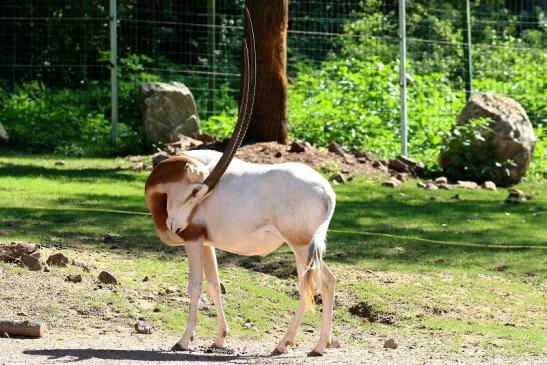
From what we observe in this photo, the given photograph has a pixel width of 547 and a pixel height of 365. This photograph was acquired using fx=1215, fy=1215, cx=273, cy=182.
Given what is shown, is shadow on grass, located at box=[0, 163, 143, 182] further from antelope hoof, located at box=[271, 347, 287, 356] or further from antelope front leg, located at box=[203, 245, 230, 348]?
antelope hoof, located at box=[271, 347, 287, 356]

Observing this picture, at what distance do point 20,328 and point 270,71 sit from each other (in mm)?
8428

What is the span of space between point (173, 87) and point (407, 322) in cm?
874

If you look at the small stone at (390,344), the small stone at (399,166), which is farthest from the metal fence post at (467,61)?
the small stone at (390,344)

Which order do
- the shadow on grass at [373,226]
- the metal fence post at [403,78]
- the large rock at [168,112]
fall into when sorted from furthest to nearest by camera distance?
the metal fence post at [403,78]
the large rock at [168,112]
the shadow on grass at [373,226]

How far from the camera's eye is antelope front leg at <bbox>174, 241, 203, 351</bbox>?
7.71 meters

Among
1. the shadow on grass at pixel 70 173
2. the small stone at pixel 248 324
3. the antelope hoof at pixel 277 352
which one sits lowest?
the small stone at pixel 248 324

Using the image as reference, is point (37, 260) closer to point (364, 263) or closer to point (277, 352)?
point (277, 352)

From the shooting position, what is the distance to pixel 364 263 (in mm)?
10656

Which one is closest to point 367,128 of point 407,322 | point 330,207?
point 407,322

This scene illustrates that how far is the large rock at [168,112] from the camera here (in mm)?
16828

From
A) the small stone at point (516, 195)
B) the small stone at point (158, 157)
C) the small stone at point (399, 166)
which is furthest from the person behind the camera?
Result: the small stone at point (399, 166)

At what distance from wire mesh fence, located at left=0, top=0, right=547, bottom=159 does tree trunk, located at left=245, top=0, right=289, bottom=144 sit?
6.46 ft

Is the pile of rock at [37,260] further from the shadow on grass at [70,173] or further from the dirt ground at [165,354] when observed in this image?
the shadow on grass at [70,173]

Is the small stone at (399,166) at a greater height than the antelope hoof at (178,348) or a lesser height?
greater
